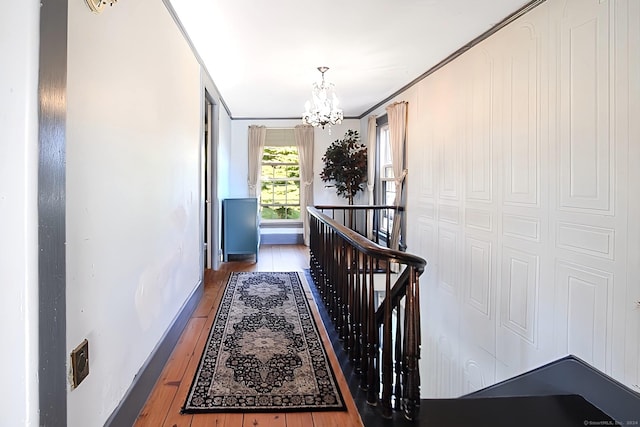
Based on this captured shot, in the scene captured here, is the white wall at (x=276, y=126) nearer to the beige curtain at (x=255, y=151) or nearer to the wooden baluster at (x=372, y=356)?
the beige curtain at (x=255, y=151)

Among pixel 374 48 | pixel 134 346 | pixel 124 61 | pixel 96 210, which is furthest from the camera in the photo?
pixel 374 48

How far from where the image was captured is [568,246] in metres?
2.36

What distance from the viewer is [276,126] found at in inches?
282

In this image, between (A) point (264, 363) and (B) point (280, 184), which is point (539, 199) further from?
(B) point (280, 184)

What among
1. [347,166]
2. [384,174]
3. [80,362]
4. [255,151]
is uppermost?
[255,151]

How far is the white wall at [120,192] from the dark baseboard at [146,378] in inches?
1.9

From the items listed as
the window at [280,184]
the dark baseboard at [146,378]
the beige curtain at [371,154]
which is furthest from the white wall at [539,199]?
the window at [280,184]

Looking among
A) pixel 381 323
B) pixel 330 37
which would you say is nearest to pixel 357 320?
pixel 381 323

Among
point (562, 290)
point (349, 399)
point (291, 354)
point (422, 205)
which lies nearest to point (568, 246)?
point (562, 290)

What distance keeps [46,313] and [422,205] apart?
4103mm

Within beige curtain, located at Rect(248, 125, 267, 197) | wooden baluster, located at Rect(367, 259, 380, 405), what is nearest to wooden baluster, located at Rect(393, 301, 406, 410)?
wooden baluster, located at Rect(367, 259, 380, 405)

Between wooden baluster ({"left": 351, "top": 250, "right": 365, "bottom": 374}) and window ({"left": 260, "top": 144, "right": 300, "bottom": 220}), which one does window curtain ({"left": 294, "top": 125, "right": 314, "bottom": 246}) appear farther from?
wooden baluster ({"left": 351, "top": 250, "right": 365, "bottom": 374})

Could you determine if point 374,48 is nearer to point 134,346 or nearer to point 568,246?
point 568,246

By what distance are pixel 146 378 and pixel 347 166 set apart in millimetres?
5061
